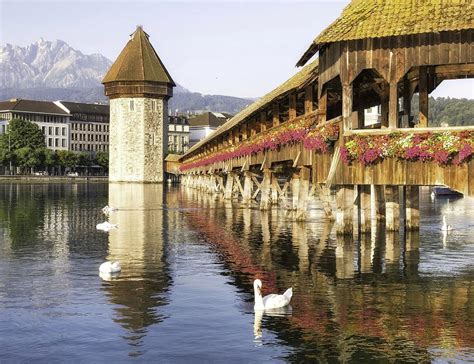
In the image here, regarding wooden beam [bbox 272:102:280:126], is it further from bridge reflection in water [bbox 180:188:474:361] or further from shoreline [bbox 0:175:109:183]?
shoreline [bbox 0:175:109:183]

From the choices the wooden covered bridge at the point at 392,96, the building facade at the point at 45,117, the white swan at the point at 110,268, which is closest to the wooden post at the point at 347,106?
the wooden covered bridge at the point at 392,96

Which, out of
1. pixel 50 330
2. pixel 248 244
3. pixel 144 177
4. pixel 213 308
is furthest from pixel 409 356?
pixel 144 177

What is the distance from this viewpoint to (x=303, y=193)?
102 ft

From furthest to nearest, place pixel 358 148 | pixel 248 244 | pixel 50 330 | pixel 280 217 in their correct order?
pixel 280 217 < pixel 248 244 < pixel 358 148 < pixel 50 330

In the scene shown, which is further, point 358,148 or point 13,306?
point 358,148

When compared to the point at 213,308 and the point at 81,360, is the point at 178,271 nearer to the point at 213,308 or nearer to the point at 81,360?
the point at 213,308

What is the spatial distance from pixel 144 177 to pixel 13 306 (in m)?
94.6

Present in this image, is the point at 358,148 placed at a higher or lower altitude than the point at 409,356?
higher

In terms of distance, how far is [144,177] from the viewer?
109 meters

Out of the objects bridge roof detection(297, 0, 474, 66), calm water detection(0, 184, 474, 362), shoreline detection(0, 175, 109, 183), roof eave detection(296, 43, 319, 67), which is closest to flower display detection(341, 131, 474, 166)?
bridge roof detection(297, 0, 474, 66)

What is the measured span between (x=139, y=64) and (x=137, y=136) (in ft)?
31.5

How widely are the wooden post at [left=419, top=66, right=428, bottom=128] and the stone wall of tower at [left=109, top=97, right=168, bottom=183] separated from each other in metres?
85.0

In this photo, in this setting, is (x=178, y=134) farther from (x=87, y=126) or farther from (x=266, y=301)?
(x=266, y=301)

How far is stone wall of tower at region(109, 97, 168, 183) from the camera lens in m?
108
